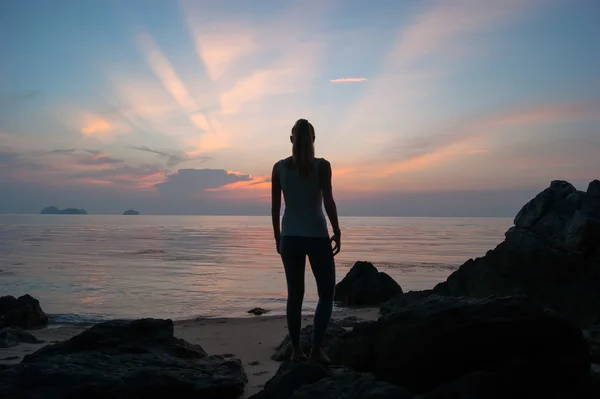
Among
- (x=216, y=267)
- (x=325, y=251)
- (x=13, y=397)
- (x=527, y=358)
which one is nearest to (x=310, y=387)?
(x=325, y=251)

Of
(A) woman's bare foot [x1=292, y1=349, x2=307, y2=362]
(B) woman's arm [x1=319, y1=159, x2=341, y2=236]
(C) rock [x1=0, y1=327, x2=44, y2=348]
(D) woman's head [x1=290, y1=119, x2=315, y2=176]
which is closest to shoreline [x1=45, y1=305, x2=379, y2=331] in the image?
(C) rock [x1=0, y1=327, x2=44, y2=348]

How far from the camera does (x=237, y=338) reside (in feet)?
30.8

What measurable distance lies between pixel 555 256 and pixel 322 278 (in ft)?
21.6

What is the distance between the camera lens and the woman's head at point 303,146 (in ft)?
16.4

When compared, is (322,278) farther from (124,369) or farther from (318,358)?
(124,369)

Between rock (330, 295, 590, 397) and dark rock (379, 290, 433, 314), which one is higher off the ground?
rock (330, 295, 590, 397)

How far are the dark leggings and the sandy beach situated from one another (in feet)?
3.60

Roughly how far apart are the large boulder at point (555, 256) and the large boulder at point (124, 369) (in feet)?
21.8

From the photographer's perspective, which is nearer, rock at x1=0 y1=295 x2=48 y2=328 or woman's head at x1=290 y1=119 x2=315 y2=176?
woman's head at x1=290 y1=119 x2=315 y2=176

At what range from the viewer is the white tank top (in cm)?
510

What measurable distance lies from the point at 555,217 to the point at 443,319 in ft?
22.1

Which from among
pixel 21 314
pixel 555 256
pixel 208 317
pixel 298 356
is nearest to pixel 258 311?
pixel 208 317

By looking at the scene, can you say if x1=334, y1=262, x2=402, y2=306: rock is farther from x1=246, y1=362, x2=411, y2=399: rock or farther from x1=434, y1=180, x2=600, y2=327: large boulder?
x1=246, y1=362, x2=411, y2=399: rock

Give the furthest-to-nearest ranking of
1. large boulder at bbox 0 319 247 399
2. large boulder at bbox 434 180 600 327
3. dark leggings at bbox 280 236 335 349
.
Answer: large boulder at bbox 434 180 600 327 < dark leggings at bbox 280 236 335 349 < large boulder at bbox 0 319 247 399
